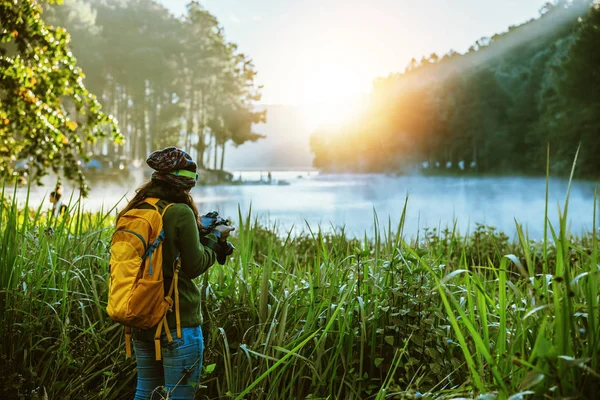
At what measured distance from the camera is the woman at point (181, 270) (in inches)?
116

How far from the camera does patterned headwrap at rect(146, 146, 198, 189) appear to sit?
9.93 feet

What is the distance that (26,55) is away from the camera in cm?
769

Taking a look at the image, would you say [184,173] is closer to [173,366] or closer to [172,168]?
[172,168]

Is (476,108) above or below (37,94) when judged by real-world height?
above

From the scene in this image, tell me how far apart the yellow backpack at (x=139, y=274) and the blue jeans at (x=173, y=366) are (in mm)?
81

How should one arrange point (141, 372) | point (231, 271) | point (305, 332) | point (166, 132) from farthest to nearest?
point (166, 132) → point (231, 271) → point (305, 332) → point (141, 372)

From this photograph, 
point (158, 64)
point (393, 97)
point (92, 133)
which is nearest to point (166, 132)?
point (158, 64)

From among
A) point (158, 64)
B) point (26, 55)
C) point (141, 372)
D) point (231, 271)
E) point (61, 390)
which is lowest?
point (61, 390)

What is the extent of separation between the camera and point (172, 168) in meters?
3.02

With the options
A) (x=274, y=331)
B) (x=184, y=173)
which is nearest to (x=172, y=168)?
(x=184, y=173)

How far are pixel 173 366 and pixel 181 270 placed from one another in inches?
19.8

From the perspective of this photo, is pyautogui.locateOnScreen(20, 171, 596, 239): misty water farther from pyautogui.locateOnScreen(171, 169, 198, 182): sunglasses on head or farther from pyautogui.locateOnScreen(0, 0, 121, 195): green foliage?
pyautogui.locateOnScreen(171, 169, 198, 182): sunglasses on head

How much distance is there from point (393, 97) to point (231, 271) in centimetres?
6984

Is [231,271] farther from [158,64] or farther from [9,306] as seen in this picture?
[158,64]
